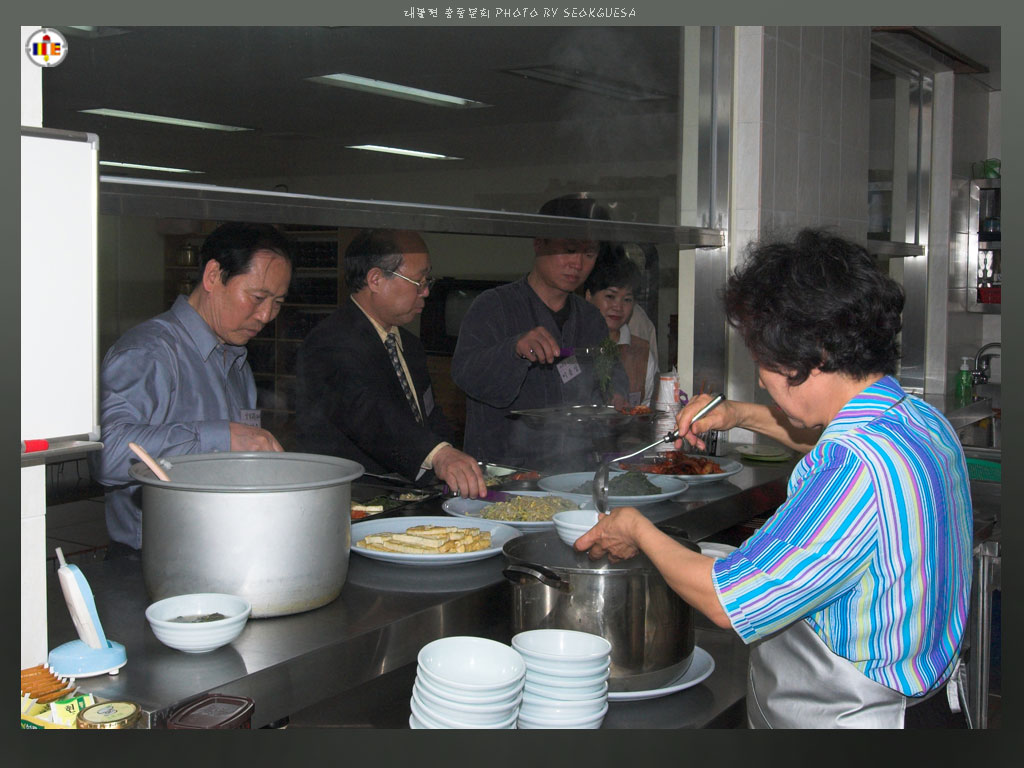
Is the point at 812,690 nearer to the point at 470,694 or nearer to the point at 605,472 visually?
the point at 470,694

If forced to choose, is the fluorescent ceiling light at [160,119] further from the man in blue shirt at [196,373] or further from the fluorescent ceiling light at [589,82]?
the fluorescent ceiling light at [589,82]

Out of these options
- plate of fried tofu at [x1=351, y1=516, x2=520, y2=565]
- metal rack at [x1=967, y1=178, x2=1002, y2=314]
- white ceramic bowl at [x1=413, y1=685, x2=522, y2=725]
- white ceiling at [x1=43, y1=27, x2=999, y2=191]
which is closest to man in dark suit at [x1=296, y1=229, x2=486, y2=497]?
white ceiling at [x1=43, y1=27, x2=999, y2=191]

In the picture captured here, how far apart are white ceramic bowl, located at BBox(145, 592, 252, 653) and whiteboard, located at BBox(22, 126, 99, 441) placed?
24cm

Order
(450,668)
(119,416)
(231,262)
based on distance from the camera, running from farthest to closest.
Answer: (231,262) < (119,416) < (450,668)

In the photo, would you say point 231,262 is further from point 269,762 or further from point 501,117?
point 269,762

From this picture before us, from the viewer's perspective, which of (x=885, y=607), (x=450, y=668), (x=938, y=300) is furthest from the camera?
(x=938, y=300)

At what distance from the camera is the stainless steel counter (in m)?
1.20

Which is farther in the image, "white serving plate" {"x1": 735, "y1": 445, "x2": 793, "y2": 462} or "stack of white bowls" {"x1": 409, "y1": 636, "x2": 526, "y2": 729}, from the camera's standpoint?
"white serving plate" {"x1": 735, "y1": 445, "x2": 793, "y2": 462}

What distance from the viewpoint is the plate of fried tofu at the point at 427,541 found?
5.25 ft

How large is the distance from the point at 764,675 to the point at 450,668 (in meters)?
0.45

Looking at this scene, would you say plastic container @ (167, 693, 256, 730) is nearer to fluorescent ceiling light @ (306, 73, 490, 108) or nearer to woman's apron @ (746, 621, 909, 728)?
woman's apron @ (746, 621, 909, 728)

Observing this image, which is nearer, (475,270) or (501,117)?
(501,117)

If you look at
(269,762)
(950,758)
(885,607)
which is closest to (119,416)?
(269,762)
